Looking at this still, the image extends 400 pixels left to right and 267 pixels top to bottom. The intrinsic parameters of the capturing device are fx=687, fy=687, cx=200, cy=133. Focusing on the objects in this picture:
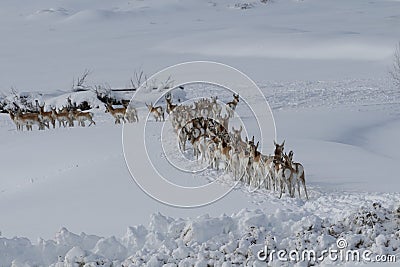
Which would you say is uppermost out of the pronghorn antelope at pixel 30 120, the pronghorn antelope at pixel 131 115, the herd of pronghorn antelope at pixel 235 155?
the herd of pronghorn antelope at pixel 235 155

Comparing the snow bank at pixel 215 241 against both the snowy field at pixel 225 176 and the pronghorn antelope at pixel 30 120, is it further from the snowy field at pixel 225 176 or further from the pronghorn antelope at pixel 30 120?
the pronghorn antelope at pixel 30 120

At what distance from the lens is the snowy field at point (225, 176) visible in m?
6.13

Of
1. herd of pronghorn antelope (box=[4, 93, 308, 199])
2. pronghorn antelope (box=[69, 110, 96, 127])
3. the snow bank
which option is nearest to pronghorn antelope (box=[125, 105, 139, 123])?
pronghorn antelope (box=[69, 110, 96, 127])

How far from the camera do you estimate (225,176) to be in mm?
10344

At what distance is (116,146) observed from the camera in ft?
45.3

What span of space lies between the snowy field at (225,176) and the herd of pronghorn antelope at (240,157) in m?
0.23

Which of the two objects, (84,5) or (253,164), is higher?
(84,5)

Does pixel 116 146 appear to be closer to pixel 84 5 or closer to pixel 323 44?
pixel 323 44

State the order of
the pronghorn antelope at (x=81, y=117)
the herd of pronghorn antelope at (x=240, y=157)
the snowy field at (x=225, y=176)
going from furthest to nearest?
the pronghorn antelope at (x=81, y=117), the herd of pronghorn antelope at (x=240, y=157), the snowy field at (x=225, y=176)

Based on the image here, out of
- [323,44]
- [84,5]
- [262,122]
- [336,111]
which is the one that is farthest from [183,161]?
[84,5]

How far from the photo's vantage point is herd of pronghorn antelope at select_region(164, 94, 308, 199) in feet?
30.2

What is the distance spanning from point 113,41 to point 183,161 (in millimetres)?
33976

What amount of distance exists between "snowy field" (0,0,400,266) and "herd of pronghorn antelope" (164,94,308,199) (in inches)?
9.2

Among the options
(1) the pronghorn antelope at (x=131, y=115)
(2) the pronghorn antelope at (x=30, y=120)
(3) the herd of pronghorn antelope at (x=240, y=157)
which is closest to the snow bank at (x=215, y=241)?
(3) the herd of pronghorn antelope at (x=240, y=157)
